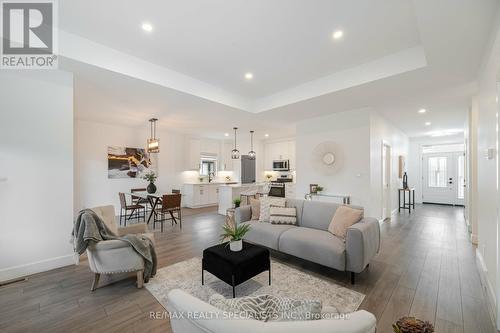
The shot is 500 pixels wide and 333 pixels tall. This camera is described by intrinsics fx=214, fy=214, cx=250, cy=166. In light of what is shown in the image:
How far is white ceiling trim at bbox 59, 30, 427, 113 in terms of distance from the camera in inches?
109

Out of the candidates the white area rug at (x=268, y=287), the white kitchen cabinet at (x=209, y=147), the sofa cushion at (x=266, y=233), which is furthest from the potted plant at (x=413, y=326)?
the white kitchen cabinet at (x=209, y=147)

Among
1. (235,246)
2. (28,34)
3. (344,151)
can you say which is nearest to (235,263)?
(235,246)

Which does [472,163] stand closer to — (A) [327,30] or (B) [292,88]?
(B) [292,88]

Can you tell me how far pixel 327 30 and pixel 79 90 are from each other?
4.21m

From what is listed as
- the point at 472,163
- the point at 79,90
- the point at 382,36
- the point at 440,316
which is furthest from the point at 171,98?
the point at 472,163

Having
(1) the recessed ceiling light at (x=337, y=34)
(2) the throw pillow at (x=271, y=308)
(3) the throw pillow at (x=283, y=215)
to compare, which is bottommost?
(3) the throw pillow at (x=283, y=215)

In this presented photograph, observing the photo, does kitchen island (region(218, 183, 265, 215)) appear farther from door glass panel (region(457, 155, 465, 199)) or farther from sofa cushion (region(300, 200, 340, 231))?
door glass panel (region(457, 155, 465, 199))

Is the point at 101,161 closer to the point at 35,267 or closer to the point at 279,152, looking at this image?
the point at 35,267

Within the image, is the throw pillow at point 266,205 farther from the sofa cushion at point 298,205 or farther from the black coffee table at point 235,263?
the black coffee table at point 235,263

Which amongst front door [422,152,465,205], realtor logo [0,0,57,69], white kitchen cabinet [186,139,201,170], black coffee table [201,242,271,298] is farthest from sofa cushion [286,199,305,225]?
front door [422,152,465,205]

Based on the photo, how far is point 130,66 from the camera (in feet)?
10.3

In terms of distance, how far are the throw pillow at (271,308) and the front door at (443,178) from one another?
1008 cm

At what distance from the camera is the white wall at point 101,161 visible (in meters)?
5.99

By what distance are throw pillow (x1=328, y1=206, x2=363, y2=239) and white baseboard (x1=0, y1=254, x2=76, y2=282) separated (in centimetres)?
379
